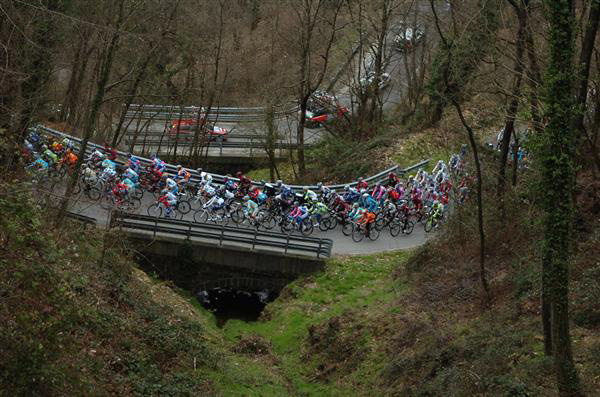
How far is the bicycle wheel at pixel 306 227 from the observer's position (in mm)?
27203

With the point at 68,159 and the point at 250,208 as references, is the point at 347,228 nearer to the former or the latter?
the point at 250,208

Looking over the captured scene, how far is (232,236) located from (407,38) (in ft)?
71.9

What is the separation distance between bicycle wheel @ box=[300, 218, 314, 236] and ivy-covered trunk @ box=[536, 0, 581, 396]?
14.7 metres

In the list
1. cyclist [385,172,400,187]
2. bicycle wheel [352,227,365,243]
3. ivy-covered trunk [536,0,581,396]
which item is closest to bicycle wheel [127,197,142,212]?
bicycle wheel [352,227,365,243]

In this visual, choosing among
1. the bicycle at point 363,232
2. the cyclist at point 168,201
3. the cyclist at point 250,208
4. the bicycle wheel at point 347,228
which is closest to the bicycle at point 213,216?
the cyclist at point 250,208

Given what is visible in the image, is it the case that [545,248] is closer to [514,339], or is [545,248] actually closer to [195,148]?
[514,339]

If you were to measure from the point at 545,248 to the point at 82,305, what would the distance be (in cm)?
831

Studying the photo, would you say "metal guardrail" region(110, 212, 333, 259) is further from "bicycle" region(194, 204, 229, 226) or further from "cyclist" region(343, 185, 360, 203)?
"cyclist" region(343, 185, 360, 203)

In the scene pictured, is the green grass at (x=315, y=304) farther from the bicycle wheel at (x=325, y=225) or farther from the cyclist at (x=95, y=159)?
the cyclist at (x=95, y=159)

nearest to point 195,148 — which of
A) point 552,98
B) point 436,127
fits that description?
point 436,127

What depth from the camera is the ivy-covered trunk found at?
41.8 ft

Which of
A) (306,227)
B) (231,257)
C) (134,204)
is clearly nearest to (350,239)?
(306,227)

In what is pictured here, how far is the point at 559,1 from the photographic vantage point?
12.6 meters

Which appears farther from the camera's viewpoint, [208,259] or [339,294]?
[208,259]
